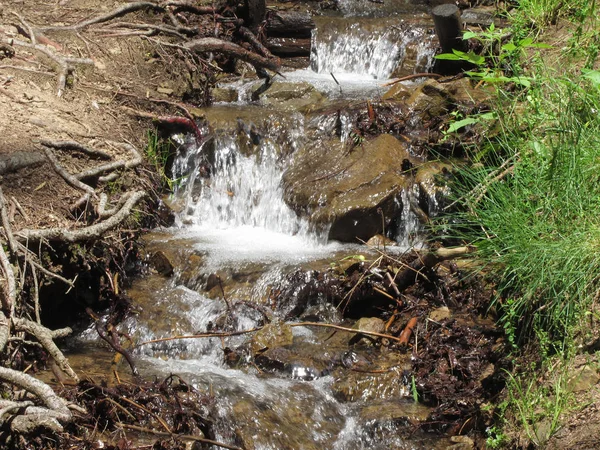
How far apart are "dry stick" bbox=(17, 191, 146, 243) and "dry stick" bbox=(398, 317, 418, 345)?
→ 2.16m

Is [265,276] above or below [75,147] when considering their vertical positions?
below

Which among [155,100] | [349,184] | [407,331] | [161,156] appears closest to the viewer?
[407,331]

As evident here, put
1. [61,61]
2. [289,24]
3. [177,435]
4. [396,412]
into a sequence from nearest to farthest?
1. [177,435]
2. [396,412]
3. [61,61]
4. [289,24]

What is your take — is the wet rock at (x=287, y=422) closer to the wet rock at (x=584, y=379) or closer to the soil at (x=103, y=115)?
the soil at (x=103, y=115)

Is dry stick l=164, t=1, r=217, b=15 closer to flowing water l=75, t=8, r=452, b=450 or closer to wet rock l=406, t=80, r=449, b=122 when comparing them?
flowing water l=75, t=8, r=452, b=450

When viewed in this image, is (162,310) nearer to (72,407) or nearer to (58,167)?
(58,167)

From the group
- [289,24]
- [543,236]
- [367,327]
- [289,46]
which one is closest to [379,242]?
[367,327]

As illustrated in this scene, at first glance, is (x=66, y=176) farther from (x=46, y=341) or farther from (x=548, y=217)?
(x=548, y=217)

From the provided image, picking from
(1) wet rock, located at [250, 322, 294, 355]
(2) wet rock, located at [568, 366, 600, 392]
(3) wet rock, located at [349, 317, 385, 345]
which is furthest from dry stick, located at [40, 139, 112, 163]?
(2) wet rock, located at [568, 366, 600, 392]

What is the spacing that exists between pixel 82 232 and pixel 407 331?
2.26m

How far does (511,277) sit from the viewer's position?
13.6ft

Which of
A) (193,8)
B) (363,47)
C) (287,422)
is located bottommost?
(287,422)

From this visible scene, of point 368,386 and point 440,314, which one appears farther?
point 440,314

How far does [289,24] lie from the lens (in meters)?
8.73
